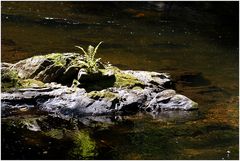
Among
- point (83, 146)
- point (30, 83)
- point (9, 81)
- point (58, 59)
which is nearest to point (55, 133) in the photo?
point (83, 146)

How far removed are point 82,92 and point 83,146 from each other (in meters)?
2.12

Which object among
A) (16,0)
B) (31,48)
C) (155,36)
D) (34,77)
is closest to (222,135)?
(34,77)

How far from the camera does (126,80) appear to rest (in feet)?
33.9

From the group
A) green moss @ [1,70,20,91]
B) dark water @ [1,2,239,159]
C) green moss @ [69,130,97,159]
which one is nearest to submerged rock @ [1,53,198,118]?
green moss @ [1,70,20,91]

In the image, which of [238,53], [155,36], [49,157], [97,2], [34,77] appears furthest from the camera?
[97,2]

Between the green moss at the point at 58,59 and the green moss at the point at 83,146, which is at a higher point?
the green moss at the point at 58,59

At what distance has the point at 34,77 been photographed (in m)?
10.2

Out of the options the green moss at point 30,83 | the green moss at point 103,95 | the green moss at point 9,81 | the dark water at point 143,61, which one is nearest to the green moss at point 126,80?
the green moss at point 103,95

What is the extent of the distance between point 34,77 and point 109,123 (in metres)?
2.43

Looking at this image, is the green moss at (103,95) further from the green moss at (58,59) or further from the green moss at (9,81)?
the green moss at (9,81)

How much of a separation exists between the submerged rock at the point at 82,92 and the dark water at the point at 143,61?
37cm

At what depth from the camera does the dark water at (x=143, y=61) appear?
25.1 feet

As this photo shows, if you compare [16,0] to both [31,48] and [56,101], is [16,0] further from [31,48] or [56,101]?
[56,101]

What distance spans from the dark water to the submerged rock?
1.22 feet
